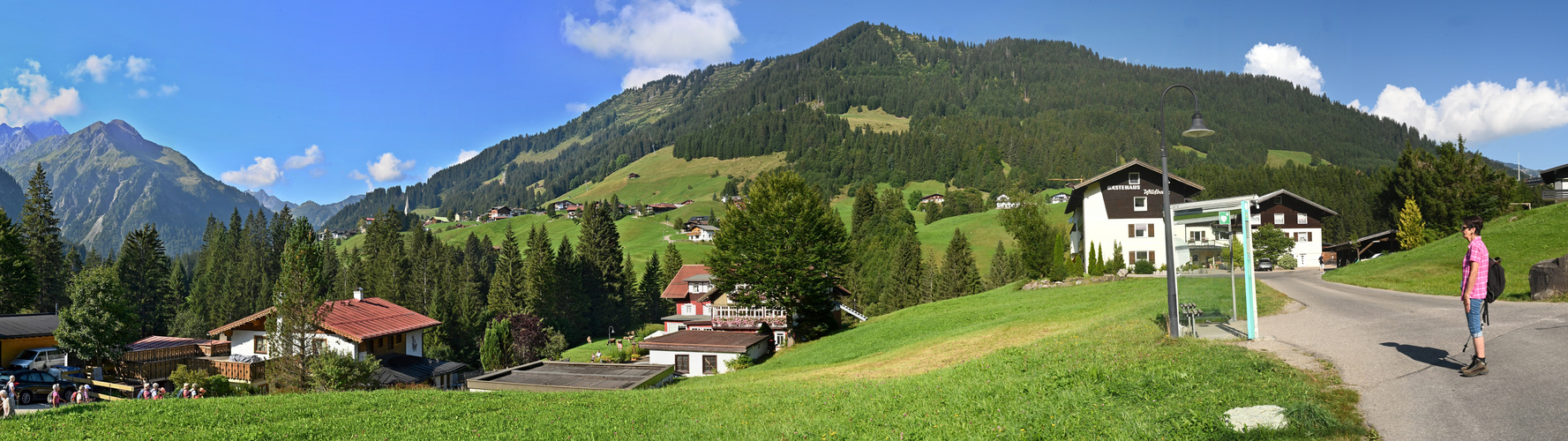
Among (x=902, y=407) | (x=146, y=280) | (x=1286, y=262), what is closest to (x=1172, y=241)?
(x=902, y=407)

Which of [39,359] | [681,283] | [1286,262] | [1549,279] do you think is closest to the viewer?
[1549,279]

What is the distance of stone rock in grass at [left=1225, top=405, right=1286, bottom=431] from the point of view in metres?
7.08

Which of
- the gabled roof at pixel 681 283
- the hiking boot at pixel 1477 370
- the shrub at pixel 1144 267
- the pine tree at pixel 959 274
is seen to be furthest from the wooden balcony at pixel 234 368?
the pine tree at pixel 959 274

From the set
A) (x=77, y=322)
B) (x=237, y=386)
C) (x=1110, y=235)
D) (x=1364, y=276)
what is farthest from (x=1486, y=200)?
(x=77, y=322)

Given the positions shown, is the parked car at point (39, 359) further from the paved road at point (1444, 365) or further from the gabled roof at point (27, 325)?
the paved road at point (1444, 365)

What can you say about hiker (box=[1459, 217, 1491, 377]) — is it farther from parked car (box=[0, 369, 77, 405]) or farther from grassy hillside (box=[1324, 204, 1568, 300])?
parked car (box=[0, 369, 77, 405])

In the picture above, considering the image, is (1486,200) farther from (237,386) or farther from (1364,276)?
(237,386)

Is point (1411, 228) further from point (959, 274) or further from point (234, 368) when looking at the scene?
point (234, 368)

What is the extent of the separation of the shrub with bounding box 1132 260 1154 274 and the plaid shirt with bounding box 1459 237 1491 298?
1450 inches

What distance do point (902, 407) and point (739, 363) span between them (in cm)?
2719

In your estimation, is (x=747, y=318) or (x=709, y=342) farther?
(x=747, y=318)

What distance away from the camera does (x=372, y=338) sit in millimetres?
38156

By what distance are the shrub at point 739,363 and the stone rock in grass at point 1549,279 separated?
29.8 m

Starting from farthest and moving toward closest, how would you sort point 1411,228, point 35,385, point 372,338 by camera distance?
point 1411,228 < point 372,338 < point 35,385
